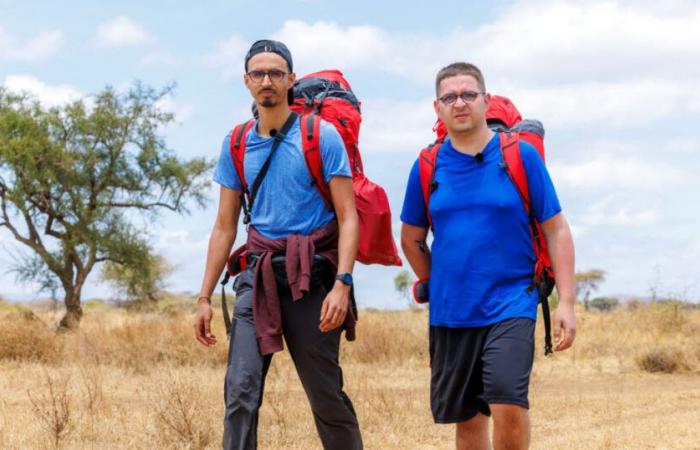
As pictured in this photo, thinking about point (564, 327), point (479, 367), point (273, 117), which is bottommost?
point (479, 367)

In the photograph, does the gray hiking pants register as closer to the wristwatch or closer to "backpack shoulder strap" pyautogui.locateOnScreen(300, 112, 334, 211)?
the wristwatch

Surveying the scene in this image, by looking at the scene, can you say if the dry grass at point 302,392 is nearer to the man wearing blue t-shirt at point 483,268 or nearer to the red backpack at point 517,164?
the man wearing blue t-shirt at point 483,268

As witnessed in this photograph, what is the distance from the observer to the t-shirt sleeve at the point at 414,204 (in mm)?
4617

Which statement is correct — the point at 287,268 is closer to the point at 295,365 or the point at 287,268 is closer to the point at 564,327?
the point at 295,365

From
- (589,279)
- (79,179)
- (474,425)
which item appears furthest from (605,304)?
(474,425)

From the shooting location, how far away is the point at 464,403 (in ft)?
15.0

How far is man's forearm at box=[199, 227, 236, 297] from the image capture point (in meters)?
4.91

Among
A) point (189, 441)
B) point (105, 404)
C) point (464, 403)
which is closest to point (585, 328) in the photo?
point (105, 404)

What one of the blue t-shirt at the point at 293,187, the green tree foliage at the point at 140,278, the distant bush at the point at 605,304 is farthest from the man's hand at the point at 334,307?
the distant bush at the point at 605,304

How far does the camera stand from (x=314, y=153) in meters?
4.62

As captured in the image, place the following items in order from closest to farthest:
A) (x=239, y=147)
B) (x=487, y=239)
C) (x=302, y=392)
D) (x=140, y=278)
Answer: (x=487, y=239), (x=239, y=147), (x=302, y=392), (x=140, y=278)

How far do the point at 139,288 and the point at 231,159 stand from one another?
2639cm

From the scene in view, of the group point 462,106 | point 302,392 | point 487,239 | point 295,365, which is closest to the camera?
point 487,239

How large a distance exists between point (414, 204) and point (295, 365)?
94 centimetres
